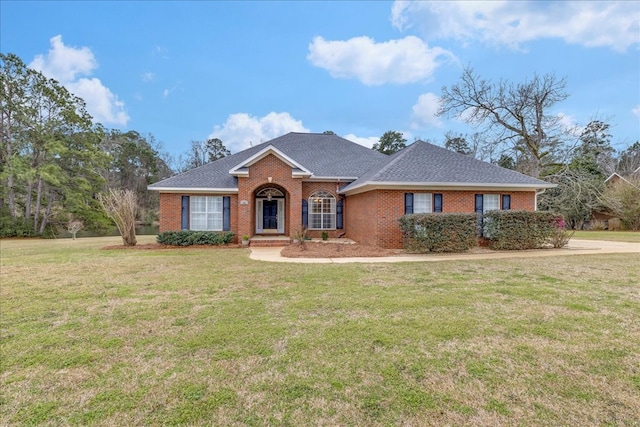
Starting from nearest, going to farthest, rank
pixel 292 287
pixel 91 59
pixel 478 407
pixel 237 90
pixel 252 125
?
pixel 478 407 < pixel 292 287 < pixel 91 59 < pixel 237 90 < pixel 252 125

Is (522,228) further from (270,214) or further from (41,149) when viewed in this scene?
(41,149)

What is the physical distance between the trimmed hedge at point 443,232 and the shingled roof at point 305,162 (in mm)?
6512

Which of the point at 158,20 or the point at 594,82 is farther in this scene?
the point at 594,82

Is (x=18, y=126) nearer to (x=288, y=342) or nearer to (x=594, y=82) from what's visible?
(x=288, y=342)

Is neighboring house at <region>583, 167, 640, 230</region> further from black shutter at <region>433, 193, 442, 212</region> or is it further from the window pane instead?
black shutter at <region>433, 193, 442, 212</region>

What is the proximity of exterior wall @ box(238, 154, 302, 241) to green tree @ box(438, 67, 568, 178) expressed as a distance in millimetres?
20999

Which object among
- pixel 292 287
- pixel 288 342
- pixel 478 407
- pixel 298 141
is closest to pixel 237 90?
pixel 298 141

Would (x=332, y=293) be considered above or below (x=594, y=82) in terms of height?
below

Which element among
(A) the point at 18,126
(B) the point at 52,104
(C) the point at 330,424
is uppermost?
(B) the point at 52,104

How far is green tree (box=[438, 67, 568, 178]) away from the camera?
90.1ft

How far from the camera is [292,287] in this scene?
22.4 feet

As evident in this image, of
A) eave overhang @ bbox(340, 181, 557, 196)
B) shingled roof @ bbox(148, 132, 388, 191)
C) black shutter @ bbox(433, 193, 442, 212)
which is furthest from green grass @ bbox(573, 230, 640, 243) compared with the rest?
shingled roof @ bbox(148, 132, 388, 191)

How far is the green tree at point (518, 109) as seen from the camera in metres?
27.5

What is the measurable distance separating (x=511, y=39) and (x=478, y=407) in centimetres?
2190
